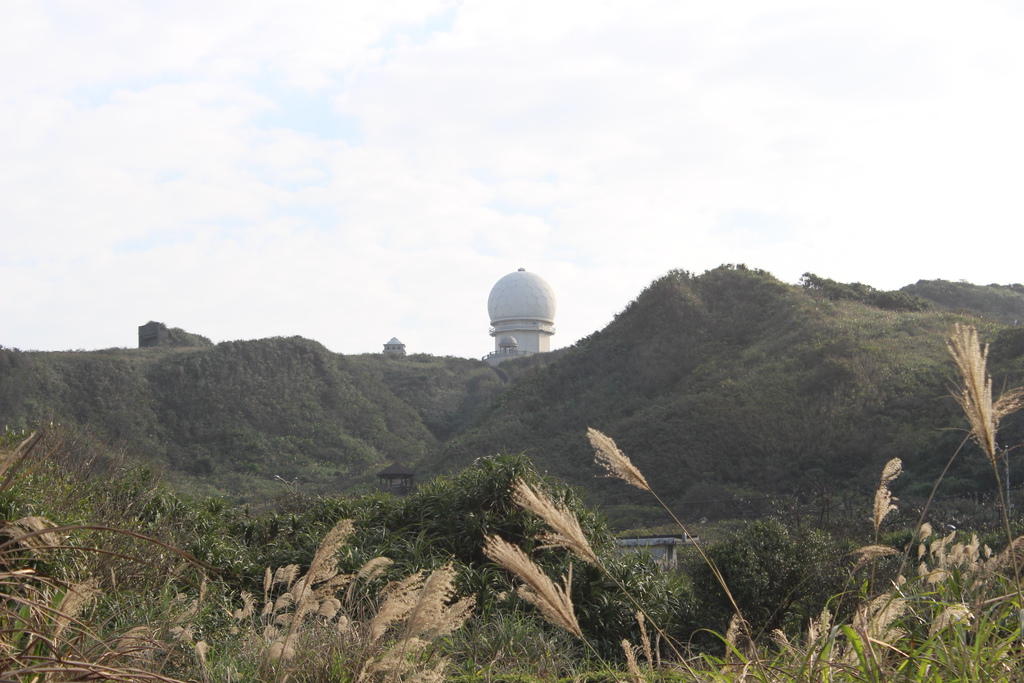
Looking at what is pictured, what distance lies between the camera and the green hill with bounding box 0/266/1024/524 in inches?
837

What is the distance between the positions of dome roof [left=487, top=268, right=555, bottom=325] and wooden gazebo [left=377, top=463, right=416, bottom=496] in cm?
2928

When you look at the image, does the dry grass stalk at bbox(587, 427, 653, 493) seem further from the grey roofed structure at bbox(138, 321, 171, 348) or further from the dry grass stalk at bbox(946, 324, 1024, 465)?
the grey roofed structure at bbox(138, 321, 171, 348)

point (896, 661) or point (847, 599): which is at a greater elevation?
point (896, 661)

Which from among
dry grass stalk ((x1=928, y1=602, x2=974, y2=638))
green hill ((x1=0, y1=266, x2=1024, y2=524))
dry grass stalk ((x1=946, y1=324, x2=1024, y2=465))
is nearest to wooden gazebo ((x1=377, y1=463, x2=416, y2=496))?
green hill ((x1=0, y1=266, x2=1024, y2=524))

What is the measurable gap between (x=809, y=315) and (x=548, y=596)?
101 ft

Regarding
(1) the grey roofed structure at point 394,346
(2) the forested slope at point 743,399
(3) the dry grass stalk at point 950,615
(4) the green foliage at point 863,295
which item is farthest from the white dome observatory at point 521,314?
(3) the dry grass stalk at point 950,615

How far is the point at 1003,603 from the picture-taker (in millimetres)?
3342

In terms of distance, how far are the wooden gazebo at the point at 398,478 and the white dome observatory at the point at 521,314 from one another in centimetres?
2848

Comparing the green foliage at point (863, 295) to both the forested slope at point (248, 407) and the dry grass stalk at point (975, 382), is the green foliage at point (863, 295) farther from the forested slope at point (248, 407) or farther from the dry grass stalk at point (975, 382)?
the dry grass stalk at point (975, 382)

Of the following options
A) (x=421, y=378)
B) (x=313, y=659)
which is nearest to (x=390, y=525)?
(x=313, y=659)

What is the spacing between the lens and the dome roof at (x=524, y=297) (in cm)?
5644

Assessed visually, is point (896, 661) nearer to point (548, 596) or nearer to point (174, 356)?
point (548, 596)

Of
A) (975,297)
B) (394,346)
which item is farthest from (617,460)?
(394,346)

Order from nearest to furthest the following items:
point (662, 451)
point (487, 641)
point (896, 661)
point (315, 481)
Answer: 1. point (896, 661)
2. point (487, 641)
3. point (662, 451)
4. point (315, 481)
